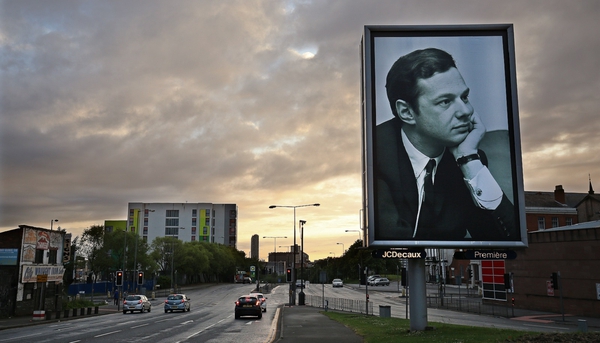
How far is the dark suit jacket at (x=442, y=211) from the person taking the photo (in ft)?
73.6

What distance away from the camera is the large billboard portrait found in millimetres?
22500

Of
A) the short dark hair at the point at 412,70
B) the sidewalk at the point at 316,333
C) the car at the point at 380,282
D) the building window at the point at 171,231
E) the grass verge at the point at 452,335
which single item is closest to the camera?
the grass verge at the point at 452,335

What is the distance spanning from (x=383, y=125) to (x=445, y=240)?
577 centimetres

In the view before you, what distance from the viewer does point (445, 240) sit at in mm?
22297

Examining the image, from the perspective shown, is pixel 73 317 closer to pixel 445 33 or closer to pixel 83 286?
pixel 445 33

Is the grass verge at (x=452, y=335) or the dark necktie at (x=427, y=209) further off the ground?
the dark necktie at (x=427, y=209)

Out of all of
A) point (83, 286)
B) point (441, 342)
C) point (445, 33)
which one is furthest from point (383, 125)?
point (83, 286)

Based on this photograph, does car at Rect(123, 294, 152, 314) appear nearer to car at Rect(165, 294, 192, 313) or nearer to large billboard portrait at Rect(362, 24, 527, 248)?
car at Rect(165, 294, 192, 313)

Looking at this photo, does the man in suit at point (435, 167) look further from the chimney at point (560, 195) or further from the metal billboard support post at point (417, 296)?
the chimney at point (560, 195)

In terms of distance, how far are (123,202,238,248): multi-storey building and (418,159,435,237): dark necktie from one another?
6192 inches

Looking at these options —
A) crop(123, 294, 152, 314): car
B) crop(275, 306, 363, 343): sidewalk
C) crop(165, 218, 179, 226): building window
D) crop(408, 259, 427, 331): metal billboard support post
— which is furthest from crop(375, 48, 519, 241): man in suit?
crop(165, 218, 179, 226): building window

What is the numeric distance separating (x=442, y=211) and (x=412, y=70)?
6628 mm

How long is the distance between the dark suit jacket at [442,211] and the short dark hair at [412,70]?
3.13 meters

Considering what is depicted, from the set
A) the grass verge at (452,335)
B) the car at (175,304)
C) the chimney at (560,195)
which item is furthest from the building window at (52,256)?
the chimney at (560,195)
